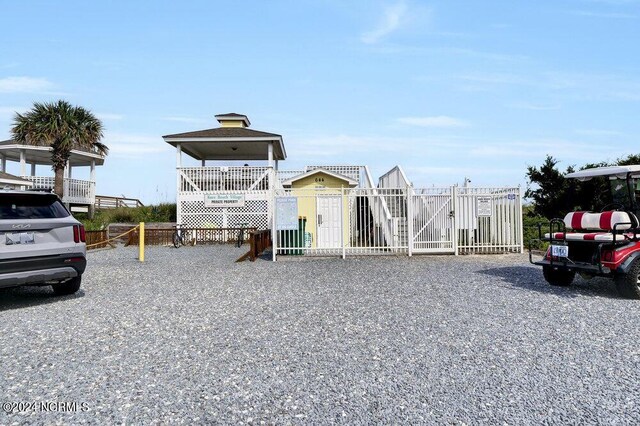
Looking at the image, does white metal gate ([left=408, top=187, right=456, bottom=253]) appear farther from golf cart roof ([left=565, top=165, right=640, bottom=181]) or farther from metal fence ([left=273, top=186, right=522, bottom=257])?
golf cart roof ([left=565, top=165, right=640, bottom=181])

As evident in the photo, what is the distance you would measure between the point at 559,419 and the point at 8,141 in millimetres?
34081

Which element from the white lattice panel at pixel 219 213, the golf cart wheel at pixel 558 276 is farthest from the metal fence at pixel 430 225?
the white lattice panel at pixel 219 213

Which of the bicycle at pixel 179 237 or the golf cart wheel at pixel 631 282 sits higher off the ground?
the bicycle at pixel 179 237

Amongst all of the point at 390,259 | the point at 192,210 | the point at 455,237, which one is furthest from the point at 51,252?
the point at 192,210

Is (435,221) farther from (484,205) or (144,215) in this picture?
(144,215)

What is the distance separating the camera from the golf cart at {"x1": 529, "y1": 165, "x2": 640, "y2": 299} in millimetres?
7262

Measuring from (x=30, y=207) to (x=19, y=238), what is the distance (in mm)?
558

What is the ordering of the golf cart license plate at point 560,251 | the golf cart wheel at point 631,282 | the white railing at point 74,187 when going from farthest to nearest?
the white railing at point 74,187 < the golf cart license plate at point 560,251 < the golf cart wheel at point 631,282

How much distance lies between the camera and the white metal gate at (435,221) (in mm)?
14664

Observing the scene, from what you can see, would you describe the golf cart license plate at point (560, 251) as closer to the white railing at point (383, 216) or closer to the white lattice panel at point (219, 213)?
the white railing at point (383, 216)

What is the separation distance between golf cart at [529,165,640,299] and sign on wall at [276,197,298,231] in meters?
7.20

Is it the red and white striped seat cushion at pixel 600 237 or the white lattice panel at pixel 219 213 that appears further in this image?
the white lattice panel at pixel 219 213

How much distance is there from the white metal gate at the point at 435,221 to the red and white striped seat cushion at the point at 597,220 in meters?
6.07

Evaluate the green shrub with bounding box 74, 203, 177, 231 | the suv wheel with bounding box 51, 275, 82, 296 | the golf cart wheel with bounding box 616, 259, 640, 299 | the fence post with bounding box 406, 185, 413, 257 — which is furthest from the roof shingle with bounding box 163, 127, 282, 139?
the golf cart wheel with bounding box 616, 259, 640, 299
